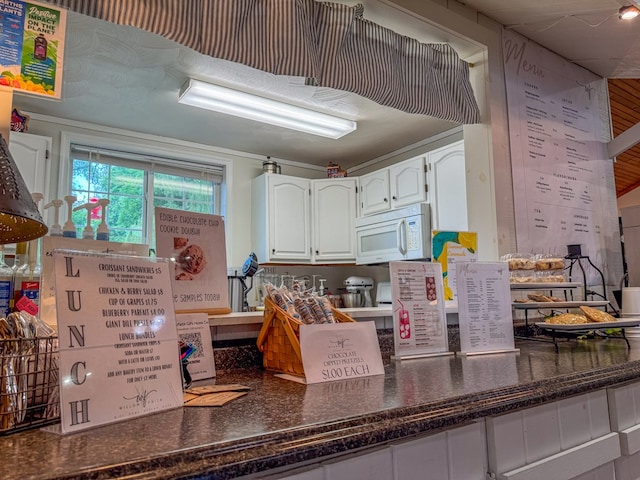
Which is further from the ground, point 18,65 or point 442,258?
point 18,65

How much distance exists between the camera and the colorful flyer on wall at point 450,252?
194 centimetres

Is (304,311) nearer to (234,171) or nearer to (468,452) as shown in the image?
(468,452)

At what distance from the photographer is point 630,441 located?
46.8 inches

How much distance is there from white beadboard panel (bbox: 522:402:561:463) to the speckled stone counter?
0.15 ft

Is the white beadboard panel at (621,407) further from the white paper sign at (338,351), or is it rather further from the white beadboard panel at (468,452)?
the white paper sign at (338,351)

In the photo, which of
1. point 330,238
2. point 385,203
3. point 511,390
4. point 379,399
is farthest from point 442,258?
point 330,238

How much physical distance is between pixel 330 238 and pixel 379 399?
3.58m

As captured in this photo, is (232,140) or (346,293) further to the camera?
(346,293)

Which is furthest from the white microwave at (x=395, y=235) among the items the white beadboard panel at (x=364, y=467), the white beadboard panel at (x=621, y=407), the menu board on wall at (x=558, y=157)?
the white beadboard panel at (x=364, y=467)

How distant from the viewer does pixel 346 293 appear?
180 inches

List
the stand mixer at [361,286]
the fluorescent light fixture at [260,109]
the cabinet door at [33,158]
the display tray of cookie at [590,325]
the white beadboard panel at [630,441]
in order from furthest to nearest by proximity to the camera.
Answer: the stand mixer at [361,286] < the cabinet door at [33,158] < the fluorescent light fixture at [260,109] < the display tray of cookie at [590,325] < the white beadboard panel at [630,441]

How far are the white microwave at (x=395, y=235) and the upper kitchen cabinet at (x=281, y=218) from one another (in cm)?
52

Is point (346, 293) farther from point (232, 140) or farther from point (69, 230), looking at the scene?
point (69, 230)

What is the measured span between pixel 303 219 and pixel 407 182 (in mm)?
1043
